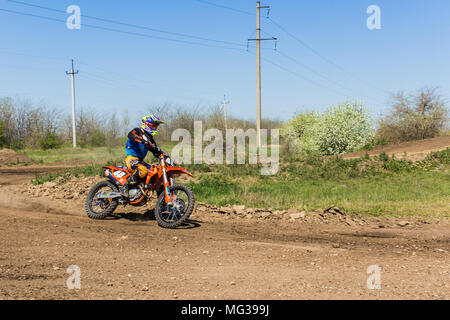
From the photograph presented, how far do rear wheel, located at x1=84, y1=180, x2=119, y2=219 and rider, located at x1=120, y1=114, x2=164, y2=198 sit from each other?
55cm

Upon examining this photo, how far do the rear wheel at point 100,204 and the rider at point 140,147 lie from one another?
0.55 m

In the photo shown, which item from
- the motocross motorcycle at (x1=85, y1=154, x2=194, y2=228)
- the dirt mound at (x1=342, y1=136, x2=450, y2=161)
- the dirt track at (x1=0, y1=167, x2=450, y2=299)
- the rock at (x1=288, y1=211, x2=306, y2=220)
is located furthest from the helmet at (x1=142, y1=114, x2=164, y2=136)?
the dirt mound at (x1=342, y1=136, x2=450, y2=161)

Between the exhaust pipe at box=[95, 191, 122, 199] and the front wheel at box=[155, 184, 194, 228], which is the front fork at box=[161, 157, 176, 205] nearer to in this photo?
the front wheel at box=[155, 184, 194, 228]

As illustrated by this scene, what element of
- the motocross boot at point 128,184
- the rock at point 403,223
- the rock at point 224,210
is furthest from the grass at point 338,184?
the motocross boot at point 128,184

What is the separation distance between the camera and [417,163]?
721 inches

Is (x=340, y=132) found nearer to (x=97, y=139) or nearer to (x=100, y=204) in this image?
(x=100, y=204)

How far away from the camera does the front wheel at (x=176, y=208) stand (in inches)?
340

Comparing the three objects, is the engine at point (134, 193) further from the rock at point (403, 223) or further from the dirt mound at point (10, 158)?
the dirt mound at point (10, 158)

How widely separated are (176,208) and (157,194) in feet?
2.64

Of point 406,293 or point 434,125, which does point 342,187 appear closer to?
point 406,293

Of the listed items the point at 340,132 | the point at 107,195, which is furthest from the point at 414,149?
the point at 107,195

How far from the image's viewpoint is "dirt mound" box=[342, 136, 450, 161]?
64.1 ft

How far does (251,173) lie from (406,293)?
38.8 feet

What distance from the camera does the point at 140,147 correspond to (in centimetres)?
927
